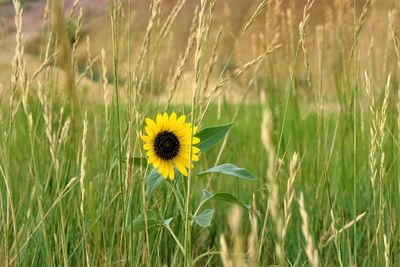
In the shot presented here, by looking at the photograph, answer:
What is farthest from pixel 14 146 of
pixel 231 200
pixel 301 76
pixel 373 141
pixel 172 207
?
pixel 301 76

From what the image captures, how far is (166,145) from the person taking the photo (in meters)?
1.31

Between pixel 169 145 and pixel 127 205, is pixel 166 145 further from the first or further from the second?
pixel 127 205

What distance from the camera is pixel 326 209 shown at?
75.0 inches

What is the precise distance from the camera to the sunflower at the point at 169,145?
1273 mm

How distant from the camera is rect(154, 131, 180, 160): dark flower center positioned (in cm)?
129

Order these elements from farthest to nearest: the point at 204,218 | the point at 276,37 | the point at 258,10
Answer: the point at 276,37 → the point at 204,218 → the point at 258,10

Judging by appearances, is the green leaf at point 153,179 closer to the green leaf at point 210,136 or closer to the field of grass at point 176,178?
the field of grass at point 176,178

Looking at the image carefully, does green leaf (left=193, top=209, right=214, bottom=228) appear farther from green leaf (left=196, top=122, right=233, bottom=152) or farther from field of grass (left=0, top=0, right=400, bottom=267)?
green leaf (left=196, top=122, right=233, bottom=152)

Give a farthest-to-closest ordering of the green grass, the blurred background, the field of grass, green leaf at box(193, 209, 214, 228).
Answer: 1. the blurred background
2. the green grass
3. green leaf at box(193, 209, 214, 228)
4. the field of grass

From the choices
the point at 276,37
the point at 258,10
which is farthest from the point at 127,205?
the point at 276,37

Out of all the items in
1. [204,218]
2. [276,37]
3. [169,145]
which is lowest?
[204,218]

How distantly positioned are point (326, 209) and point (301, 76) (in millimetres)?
5302

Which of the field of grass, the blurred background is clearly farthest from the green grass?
the blurred background

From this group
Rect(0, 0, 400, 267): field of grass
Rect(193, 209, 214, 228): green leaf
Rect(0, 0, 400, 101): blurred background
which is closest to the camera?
Rect(0, 0, 400, 267): field of grass
